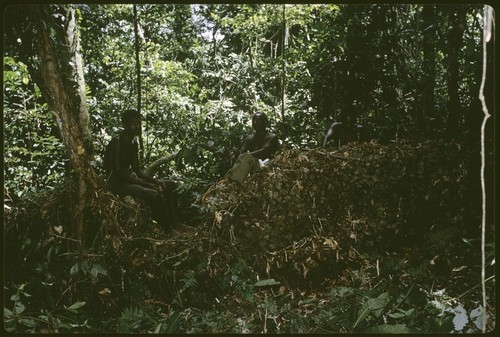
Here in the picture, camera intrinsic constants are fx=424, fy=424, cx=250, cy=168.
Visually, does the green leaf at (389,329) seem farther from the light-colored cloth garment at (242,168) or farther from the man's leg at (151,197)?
the man's leg at (151,197)

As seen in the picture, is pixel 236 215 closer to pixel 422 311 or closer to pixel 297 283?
pixel 297 283

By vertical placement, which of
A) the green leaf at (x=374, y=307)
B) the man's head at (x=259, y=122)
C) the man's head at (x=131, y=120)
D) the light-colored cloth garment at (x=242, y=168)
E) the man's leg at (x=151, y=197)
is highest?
the man's head at (x=131, y=120)

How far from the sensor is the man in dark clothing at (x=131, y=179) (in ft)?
16.4

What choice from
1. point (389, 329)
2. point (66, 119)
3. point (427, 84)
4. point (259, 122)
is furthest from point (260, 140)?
point (389, 329)

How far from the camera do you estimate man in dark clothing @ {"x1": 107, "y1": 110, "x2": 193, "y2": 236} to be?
5.00m

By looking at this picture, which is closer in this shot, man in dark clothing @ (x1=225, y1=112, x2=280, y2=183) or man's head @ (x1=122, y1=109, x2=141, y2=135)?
man's head @ (x1=122, y1=109, x2=141, y2=135)

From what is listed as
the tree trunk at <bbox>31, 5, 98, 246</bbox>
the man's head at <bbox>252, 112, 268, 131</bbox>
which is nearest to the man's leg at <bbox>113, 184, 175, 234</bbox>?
the tree trunk at <bbox>31, 5, 98, 246</bbox>

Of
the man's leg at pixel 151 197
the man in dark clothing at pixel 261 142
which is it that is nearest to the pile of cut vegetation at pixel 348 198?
the man's leg at pixel 151 197

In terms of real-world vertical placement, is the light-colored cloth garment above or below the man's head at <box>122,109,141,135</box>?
below

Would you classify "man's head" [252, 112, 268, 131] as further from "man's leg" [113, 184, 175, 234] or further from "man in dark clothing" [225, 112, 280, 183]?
"man's leg" [113, 184, 175, 234]

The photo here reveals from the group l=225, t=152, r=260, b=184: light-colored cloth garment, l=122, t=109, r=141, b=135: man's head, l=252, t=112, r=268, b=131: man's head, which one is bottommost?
l=225, t=152, r=260, b=184: light-colored cloth garment

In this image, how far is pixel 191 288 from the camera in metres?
3.62

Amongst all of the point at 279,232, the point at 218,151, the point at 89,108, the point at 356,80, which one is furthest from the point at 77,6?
the point at 279,232

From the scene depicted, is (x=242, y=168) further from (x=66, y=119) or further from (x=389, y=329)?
(x=389, y=329)
